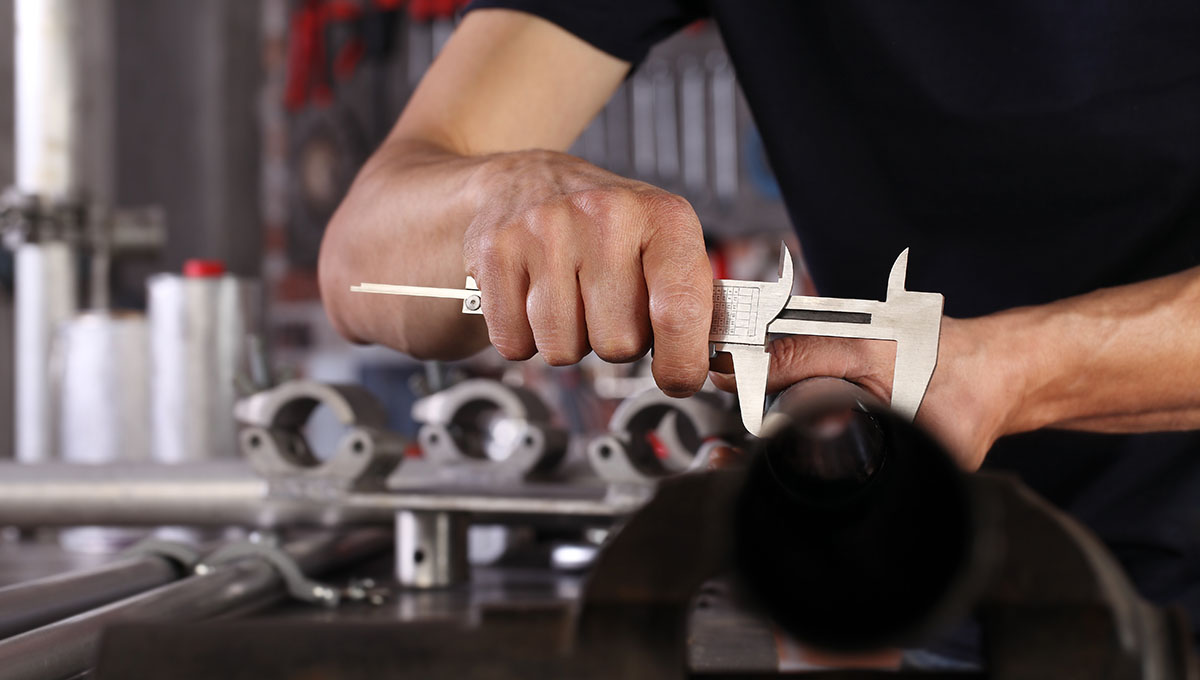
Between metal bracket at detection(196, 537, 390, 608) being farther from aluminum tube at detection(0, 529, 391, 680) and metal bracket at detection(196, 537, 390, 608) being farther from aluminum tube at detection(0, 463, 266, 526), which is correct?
aluminum tube at detection(0, 463, 266, 526)

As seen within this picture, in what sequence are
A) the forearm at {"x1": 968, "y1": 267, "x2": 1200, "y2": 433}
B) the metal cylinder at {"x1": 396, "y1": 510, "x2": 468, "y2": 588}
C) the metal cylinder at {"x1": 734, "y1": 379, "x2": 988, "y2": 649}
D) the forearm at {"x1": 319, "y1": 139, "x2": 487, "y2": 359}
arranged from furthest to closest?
the metal cylinder at {"x1": 396, "y1": 510, "x2": 468, "y2": 588}
the forearm at {"x1": 319, "y1": 139, "x2": 487, "y2": 359}
the forearm at {"x1": 968, "y1": 267, "x2": 1200, "y2": 433}
the metal cylinder at {"x1": 734, "y1": 379, "x2": 988, "y2": 649}

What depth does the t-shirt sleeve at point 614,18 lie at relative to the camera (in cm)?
84

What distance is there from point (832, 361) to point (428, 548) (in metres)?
0.41

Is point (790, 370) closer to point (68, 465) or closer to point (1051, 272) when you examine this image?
point (1051, 272)

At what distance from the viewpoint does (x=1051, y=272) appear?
0.80 meters

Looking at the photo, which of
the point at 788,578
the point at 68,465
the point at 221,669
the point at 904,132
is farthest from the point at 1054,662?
the point at 68,465

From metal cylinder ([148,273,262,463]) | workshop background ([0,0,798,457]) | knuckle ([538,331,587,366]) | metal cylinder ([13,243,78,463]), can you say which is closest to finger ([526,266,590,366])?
knuckle ([538,331,587,366])

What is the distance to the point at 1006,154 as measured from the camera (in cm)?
80

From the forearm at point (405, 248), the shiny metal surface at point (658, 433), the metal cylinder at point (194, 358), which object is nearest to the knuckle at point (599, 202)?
the forearm at point (405, 248)

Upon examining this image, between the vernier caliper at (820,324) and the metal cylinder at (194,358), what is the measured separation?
0.70 meters

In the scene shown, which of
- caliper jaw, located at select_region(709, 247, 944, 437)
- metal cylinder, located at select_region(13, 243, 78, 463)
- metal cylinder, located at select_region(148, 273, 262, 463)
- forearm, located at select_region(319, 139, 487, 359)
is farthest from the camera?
metal cylinder, located at select_region(13, 243, 78, 463)

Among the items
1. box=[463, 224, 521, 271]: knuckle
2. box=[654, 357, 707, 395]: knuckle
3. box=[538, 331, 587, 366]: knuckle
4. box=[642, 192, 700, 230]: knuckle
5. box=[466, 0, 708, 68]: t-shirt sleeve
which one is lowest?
box=[654, 357, 707, 395]: knuckle

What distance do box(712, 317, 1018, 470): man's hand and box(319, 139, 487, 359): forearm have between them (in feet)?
0.75

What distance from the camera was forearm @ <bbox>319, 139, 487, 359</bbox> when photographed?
67 centimetres
